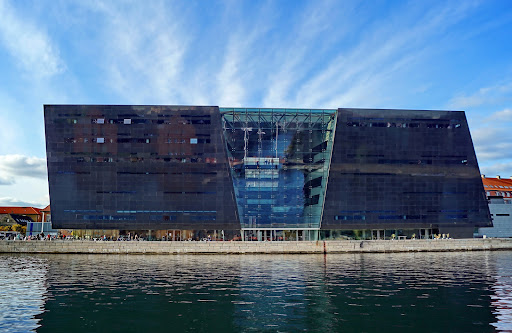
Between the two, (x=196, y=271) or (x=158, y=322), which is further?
(x=196, y=271)

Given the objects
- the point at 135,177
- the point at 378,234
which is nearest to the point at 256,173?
the point at 135,177

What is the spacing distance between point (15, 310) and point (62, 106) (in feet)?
234

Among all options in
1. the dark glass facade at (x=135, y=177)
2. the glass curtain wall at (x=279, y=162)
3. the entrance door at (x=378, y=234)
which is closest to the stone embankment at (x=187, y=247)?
the entrance door at (x=378, y=234)

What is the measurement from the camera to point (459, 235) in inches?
3654

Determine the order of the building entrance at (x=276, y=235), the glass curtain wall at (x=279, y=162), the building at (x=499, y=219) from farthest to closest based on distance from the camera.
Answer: the building at (x=499, y=219), the glass curtain wall at (x=279, y=162), the building entrance at (x=276, y=235)

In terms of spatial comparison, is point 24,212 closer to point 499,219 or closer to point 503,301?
point 499,219

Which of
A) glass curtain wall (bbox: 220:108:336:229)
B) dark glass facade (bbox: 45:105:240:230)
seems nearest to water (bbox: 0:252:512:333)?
dark glass facade (bbox: 45:105:240:230)

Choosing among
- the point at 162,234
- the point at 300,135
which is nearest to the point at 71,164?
the point at 162,234

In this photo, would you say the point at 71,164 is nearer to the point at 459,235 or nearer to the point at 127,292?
the point at 127,292

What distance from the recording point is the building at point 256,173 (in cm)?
8775

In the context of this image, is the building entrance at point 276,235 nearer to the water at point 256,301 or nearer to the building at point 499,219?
the building at point 499,219

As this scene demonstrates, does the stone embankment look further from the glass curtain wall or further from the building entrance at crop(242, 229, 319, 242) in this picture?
the glass curtain wall

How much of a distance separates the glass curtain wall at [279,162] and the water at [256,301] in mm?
45127

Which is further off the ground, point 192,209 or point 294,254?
point 192,209
